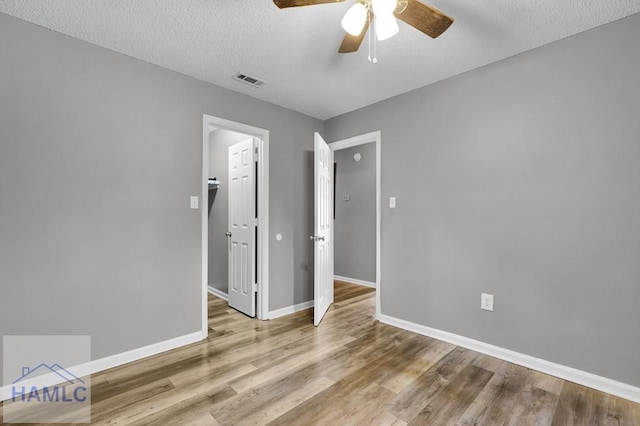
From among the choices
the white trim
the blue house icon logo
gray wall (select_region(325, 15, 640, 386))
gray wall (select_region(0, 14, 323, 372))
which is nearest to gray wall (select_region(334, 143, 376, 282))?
gray wall (select_region(325, 15, 640, 386))

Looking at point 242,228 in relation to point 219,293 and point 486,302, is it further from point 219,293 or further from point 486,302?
point 486,302

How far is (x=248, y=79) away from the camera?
281 centimetres

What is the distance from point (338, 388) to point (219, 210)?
3.09 m

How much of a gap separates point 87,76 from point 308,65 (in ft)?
5.57

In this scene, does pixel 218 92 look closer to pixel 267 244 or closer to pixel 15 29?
pixel 15 29

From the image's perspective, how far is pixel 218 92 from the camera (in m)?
2.93

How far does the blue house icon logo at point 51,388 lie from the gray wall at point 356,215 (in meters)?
3.80

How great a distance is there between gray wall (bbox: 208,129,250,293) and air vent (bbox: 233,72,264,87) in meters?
1.18

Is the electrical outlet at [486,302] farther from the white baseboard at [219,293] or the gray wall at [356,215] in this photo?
the white baseboard at [219,293]

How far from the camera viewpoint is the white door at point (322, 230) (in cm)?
319

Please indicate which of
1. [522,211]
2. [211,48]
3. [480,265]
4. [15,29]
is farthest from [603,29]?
[15,29]

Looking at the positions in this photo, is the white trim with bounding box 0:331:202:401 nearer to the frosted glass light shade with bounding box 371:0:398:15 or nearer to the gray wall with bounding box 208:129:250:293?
the gray wall with bounding box 208:129:250:293

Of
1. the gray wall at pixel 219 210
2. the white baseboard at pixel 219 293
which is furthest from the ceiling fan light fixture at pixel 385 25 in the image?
the white baseboard at pixel 219 293

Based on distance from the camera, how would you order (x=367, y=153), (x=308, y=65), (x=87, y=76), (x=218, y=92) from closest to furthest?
(x=87, y=76) → (x=308, y=65) → (x=218, y=92) → (x=367, y=153)
